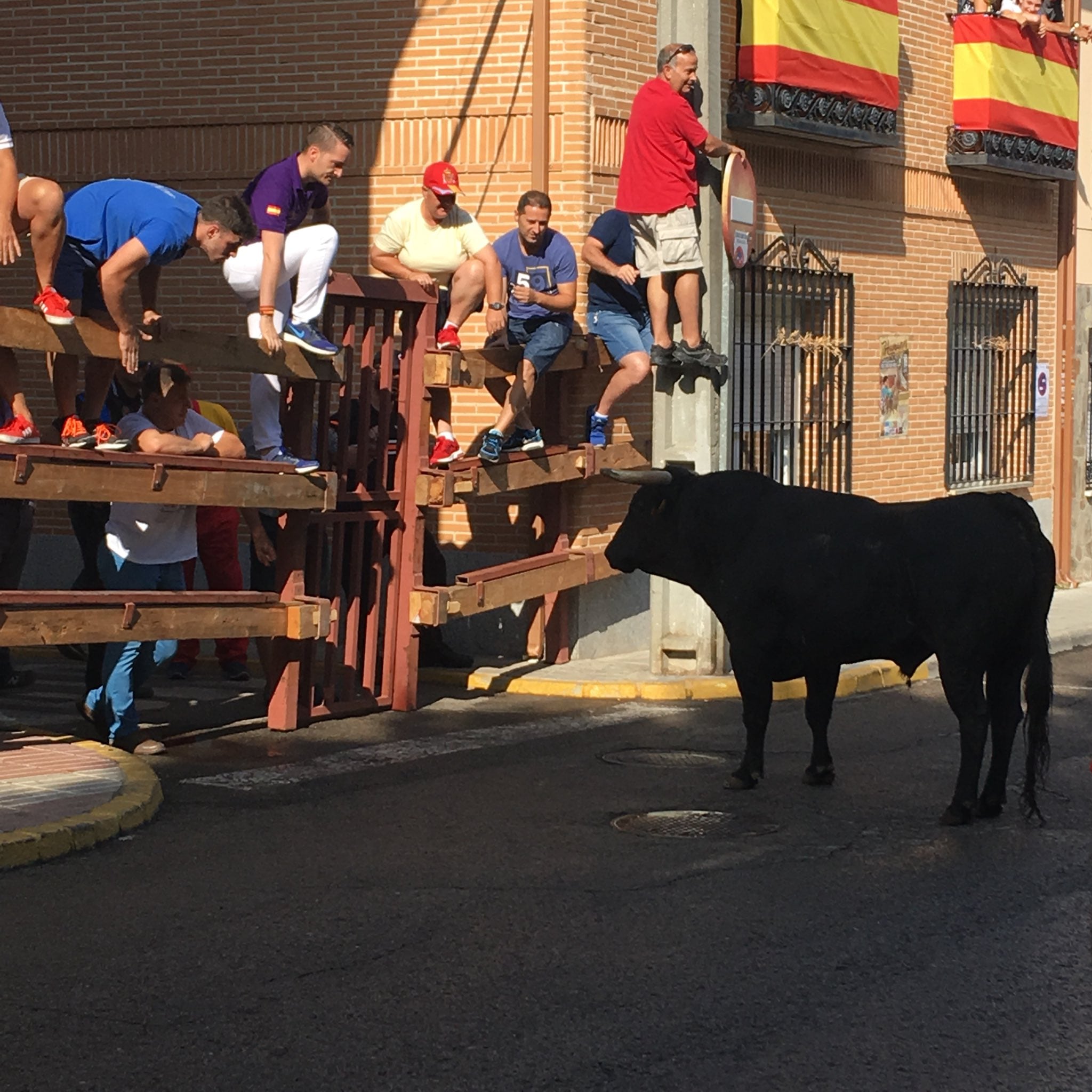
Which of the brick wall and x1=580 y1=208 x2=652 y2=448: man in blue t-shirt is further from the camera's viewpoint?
the brick wall

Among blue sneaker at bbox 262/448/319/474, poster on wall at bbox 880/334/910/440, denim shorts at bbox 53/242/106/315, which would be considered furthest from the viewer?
poster on wall at bbox 880/334/910/440

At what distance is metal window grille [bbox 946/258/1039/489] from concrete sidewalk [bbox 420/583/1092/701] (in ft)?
17.9

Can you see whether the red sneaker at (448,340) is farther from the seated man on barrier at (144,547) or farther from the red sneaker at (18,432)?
the red sneaker at (18,432)

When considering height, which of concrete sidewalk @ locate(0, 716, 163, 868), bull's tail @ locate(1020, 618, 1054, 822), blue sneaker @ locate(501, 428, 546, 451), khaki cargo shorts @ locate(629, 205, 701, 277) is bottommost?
concrete sidewalk @ locate(0, 716, 163, 868)

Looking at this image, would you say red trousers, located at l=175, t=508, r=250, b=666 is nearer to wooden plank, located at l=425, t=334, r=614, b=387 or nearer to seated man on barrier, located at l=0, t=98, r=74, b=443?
wooden plank, located at l=425, t=334, r=614, b=387

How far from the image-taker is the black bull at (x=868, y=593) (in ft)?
29.3

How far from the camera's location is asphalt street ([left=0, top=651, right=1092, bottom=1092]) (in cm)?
562

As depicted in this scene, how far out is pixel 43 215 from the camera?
943 centimetres

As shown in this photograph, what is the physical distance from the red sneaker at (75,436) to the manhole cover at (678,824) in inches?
131

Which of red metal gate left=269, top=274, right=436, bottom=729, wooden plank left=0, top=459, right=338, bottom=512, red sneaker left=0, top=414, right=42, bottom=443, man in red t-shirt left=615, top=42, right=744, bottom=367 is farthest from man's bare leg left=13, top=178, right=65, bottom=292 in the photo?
man in red t-shirt left=615, top=42, right=744, bottom=367

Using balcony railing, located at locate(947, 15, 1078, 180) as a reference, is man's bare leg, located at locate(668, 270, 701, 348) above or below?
below

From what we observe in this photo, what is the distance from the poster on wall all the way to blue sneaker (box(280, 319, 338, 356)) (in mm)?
8362

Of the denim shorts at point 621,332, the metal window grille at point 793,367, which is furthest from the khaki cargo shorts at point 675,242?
the metal window grille at point 793,367

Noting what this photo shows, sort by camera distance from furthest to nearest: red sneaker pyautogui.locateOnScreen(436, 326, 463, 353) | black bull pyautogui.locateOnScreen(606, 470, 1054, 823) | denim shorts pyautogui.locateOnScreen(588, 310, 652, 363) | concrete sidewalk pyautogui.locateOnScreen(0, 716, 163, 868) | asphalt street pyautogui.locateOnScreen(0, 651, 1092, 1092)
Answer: denim shorts pyautogui.locateOnScreen(588, 310, 652, 363), red sneaker pyautogui.locateOnScreen(436, 326, 463, 353), black bull pyautogui.locateOnScreen(606, 470, 1054, 823), concrete sidewalk pyautogui.locateOnScreen(0, 716, 163, 868), asphalt street pyautogui.locateOnScreen(0, 651, 1092, 1092)
